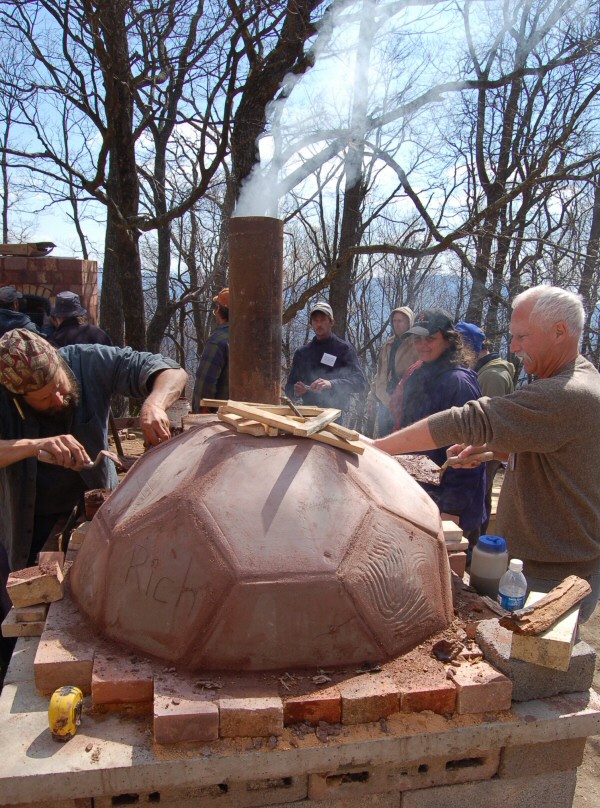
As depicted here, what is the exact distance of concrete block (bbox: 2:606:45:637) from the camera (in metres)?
2.25

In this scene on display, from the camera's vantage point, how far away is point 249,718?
1.75 meters

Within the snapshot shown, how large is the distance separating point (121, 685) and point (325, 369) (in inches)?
161

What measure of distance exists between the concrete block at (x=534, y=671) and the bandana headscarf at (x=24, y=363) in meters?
2.19

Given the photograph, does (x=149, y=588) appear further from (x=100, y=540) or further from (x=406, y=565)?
(x=406, y=565)

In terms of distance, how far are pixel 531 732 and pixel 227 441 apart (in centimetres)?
136

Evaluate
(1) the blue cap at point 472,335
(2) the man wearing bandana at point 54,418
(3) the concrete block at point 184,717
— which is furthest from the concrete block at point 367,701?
(1) the blue cap at point 472,335

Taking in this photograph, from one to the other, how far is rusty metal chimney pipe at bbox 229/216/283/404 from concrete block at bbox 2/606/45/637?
57.7 inches

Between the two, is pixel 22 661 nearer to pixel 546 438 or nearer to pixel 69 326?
pixel 546 438

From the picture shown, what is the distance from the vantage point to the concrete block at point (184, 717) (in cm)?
170

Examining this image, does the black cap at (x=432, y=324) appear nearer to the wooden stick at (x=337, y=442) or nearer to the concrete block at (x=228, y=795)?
the wooden stick at (x=337, y=442)

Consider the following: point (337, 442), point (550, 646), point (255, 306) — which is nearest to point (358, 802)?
point (550, 646)

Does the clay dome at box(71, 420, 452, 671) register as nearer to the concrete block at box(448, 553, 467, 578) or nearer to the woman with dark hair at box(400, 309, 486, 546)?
the concrete block at box(448, 553, 467, 578)

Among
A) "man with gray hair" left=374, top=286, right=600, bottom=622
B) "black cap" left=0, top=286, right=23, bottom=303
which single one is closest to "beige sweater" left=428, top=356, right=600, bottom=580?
"man with gray hair" left=374, top=286, right=600, bottom=622

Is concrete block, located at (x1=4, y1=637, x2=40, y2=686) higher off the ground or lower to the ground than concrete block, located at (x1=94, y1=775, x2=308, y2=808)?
higher
